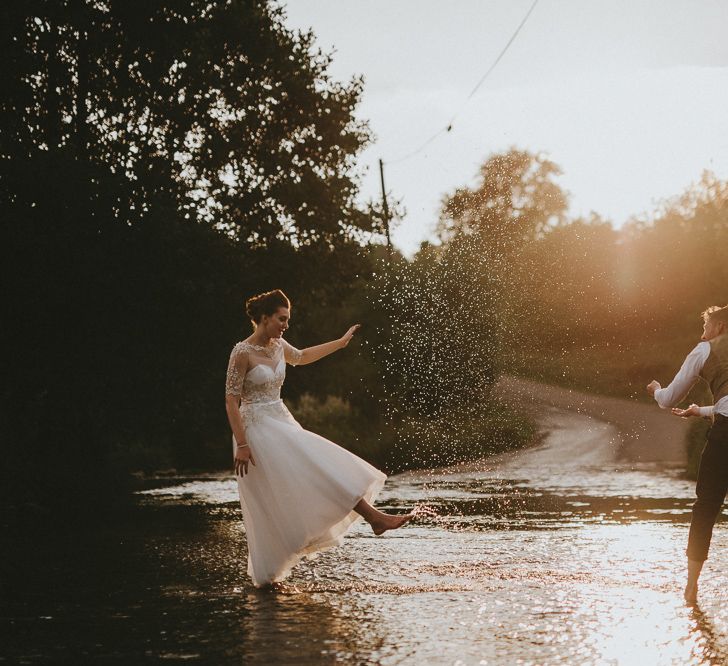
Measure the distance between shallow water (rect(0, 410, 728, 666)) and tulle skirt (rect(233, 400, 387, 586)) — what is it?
11.8 inches

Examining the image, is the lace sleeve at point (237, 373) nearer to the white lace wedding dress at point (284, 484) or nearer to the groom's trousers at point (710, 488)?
the white lace wedding dress at point (284, 484)

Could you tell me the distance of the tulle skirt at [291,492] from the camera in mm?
9086

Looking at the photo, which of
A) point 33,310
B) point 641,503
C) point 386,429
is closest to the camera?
point 641,503

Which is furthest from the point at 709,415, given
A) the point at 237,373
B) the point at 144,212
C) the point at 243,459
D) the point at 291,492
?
the point at 144,212

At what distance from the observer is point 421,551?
35.7 feet

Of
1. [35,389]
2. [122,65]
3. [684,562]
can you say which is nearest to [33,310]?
[35,389]

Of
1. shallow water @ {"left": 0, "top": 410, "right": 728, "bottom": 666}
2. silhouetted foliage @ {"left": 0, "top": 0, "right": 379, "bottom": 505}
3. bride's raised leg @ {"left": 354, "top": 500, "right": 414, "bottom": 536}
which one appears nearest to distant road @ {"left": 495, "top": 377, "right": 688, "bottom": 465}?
silhouetted foliage @ {"left": 0, "top": 0, "right": 379, "bottom": 505}

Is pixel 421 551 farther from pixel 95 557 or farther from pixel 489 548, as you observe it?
pixel 95 557

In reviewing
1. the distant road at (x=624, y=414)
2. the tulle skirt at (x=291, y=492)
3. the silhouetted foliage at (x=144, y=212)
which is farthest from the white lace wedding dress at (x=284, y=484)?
the distant road at (x=624, y=414)

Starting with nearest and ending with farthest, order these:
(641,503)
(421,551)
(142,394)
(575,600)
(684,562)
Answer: (575,600) < (684,562) < (421,551) < (641,503) < (142,394)

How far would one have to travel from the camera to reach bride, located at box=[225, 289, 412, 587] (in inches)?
359

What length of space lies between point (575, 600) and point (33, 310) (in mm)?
15558

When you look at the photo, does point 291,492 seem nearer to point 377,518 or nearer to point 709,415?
point 377,518

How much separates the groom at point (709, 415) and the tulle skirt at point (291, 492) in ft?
7.95
